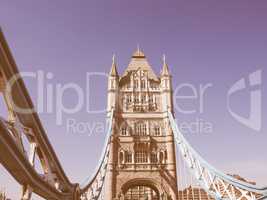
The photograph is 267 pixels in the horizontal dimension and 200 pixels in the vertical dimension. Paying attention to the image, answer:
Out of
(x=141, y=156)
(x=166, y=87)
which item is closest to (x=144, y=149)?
(x=141, y=156)

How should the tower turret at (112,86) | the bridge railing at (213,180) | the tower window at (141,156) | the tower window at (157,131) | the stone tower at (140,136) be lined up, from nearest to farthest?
the bridge railing at (213,180), the stone tower at (140,136), the tower window at (141,156), the tower window at (157,131), the tower turret at (112,86)

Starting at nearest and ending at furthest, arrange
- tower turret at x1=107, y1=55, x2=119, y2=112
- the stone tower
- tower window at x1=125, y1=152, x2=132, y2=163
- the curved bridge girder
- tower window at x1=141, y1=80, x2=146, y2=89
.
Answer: the curved bridge girder
the stone tower
tower window at x1=125, y1=152, x2=132, y2=163
tower turret at x1=107, y1=55, x2=119, y2=112
tower window at x1=141, y1=80, x2=146, y2=89

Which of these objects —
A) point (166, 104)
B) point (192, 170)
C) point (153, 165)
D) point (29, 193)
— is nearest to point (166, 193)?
point (153, 165)

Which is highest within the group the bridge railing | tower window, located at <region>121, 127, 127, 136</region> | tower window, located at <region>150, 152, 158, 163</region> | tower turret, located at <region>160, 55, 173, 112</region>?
tower turret, located at <region>160, 55, 173, 112</region>

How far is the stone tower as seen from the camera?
1256 inches

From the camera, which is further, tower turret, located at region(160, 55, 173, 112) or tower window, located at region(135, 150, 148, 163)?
tower turret, located at region(160, 55, 173, 112)

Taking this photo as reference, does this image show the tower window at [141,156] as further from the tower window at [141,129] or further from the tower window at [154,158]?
the tower window at [141,129]

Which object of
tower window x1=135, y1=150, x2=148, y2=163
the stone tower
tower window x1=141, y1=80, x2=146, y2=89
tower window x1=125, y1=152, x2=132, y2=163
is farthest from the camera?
tower window x1=141, y1=80, x2=146, y2=89


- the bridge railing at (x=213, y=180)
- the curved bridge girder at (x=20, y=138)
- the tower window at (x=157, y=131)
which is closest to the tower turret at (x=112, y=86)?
the tower window at (x=157, y=131)

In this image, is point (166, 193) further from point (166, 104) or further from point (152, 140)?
point (166, 104)

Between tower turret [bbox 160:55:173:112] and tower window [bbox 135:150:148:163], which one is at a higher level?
tower turret [bbox 160:55:173:112]

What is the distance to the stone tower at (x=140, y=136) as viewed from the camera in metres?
31.9

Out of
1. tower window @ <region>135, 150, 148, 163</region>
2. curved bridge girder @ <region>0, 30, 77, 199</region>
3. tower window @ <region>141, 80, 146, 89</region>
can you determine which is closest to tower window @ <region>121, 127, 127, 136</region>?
tower window @ <region>135, 150, 148, 163</region>

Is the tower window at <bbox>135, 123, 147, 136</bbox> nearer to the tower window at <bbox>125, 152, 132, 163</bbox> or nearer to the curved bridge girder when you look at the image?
the tower window at <bbox>125, 152, 132, 163</bbox>
